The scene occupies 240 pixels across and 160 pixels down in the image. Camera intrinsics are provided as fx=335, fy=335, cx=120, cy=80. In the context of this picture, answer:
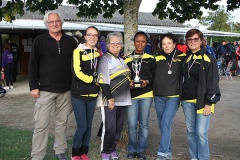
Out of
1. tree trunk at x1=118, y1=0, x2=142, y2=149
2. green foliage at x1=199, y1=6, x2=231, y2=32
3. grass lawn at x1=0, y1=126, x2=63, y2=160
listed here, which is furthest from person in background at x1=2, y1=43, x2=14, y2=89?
green foliage at x1=199, y1=6, x2=231, y2=32

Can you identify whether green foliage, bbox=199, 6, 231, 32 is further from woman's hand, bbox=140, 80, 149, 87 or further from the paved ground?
woman's hand, bbox=140, 80, 149, 87

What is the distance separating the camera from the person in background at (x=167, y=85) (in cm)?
469

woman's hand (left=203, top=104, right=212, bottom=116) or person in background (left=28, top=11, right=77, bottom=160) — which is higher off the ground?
person in background (left=28, top=11, right=77, bottom=160)

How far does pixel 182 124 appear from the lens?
794 cm

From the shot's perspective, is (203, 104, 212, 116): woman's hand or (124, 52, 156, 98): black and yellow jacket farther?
(124, 52, 156, 98): black and yellow jacket

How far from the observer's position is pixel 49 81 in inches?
175

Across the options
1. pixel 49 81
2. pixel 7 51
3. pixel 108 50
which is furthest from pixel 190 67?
pixel 7 51

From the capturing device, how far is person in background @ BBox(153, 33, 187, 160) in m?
4.69

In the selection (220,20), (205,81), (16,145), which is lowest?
(16,145)

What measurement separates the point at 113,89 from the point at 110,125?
500 millimetres

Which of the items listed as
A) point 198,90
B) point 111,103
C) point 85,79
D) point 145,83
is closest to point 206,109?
point 198,90

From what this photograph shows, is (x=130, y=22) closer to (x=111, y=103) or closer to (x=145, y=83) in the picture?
(x=145, y=83)

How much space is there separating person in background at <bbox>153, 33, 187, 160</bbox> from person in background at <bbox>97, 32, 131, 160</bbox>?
459 millimetres

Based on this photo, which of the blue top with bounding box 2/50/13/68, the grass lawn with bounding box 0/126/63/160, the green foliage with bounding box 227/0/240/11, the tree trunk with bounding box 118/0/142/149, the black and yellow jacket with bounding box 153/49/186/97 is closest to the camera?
the black and yellow jacket with bounding box 153/49/186/97
